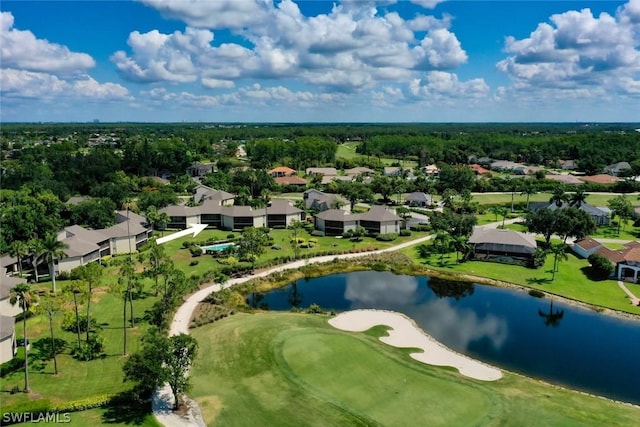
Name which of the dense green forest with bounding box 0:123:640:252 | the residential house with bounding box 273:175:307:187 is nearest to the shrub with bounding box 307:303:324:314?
the dense green forest with bounding box 0:123:640:252

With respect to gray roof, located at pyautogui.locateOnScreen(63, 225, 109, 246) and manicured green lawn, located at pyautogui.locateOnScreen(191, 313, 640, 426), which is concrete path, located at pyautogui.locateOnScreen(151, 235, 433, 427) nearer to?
manicured green lawn, located at pyautogui.locateOnScreen(191, 313, 640, 426)

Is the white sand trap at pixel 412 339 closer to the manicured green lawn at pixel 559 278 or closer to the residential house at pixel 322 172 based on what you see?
the manicured green lawn at pixel 559 278

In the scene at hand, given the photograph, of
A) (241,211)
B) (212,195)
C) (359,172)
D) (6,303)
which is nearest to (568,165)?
(359,172)

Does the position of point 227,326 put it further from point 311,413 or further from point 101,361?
point 311,413

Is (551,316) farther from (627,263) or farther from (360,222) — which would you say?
(360,222)

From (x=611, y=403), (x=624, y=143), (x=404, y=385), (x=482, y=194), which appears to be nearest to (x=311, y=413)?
(x=404, y=385)

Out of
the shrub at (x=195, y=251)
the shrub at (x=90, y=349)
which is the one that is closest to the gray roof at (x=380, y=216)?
the shrub at (x=195, y=251)

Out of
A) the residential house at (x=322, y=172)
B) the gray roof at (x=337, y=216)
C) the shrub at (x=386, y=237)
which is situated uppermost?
the residential house at (x=322, y=172)
